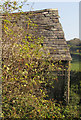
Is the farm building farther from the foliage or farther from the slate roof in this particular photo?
the foliage

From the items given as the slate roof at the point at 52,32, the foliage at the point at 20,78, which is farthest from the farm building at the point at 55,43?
the foliage at the point at 20,78

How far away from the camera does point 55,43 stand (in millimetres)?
8508

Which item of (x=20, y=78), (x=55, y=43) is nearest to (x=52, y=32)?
(x=55, y=43)

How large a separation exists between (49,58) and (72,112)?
2837 mm

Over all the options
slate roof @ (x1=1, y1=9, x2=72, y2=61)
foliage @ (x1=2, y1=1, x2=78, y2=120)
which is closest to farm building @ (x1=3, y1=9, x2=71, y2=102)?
slate roof @ (x1=1, y1=9, x2=72, y2=61)

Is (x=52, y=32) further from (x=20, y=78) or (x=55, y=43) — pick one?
(x=20, y=78)

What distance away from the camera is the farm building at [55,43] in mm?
8055

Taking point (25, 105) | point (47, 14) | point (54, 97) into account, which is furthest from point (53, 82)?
point (47, 14)

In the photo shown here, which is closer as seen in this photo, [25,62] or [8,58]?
[8,58]

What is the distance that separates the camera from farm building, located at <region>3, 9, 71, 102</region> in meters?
8.05

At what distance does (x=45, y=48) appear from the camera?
26.4ft

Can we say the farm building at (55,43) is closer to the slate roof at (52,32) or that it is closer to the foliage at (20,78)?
the slate roof at (52,32)

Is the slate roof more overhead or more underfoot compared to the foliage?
more overhead

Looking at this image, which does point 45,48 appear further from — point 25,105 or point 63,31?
point 25,105
